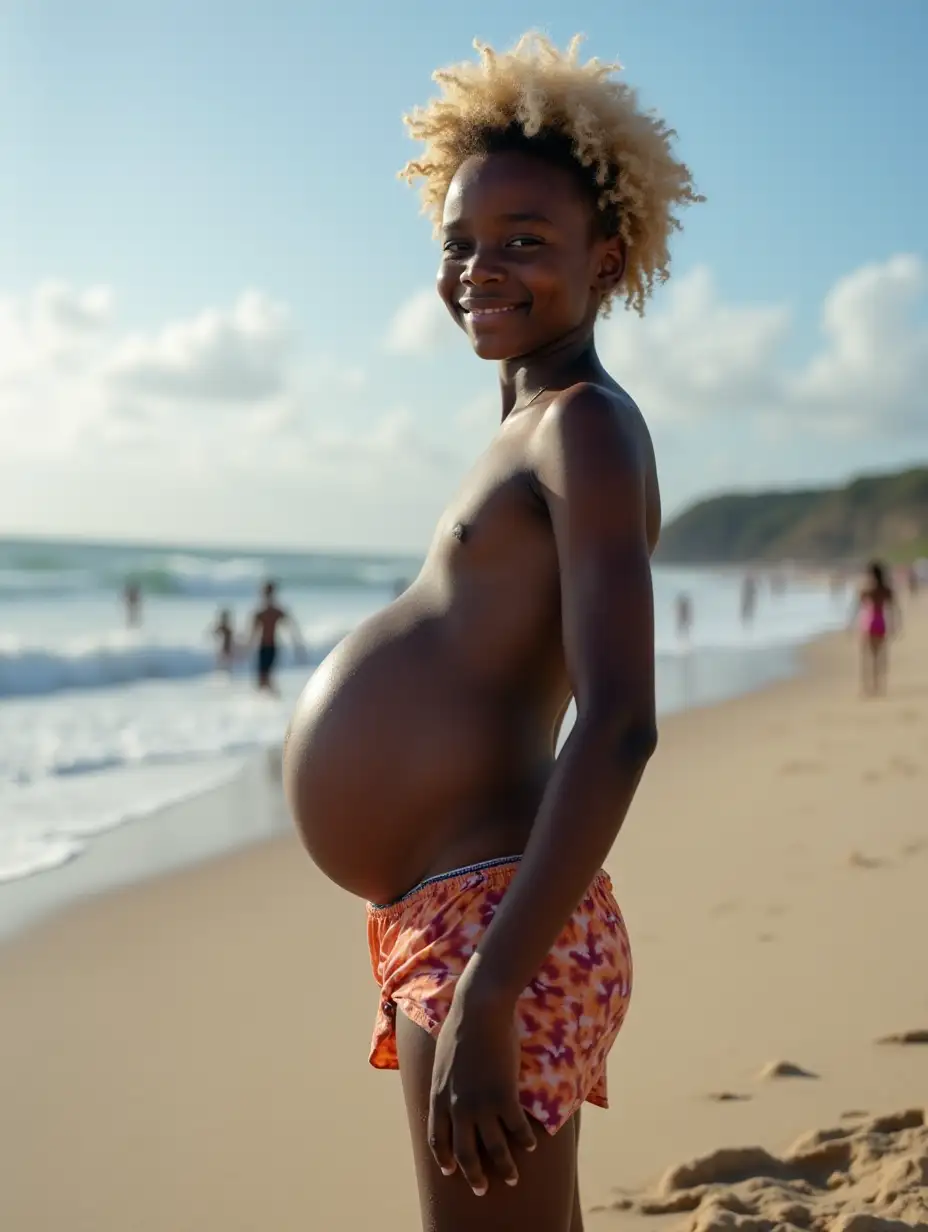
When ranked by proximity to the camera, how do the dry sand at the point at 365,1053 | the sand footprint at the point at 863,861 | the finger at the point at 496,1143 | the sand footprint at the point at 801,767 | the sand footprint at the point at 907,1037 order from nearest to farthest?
the finger at the point at 496,1143
the dry sand at the point at 365,1053
the sand footprint at the point at 907,1037
the sand footprint at the point at 863,861
the sand footprint at the point at 801,767

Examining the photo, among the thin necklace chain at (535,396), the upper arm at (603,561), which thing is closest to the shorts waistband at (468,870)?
the upper arm at (603,561)

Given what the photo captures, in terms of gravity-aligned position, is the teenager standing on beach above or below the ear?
below

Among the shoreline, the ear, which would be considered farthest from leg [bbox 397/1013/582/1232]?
Answer: the shoreline

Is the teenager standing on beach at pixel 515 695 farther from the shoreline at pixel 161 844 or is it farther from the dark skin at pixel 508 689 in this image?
the shoreline at pixel 161 844

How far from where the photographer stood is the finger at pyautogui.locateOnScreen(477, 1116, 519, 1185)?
1.55 meters

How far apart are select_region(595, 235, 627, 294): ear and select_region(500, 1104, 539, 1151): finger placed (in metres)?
1.19

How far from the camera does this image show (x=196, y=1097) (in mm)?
3982

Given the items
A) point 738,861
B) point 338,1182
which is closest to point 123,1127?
point 338,1182

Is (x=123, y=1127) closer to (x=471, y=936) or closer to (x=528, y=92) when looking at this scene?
(x=471, y=936)

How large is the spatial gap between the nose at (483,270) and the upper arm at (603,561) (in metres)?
0.29

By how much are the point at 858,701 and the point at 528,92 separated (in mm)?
15663

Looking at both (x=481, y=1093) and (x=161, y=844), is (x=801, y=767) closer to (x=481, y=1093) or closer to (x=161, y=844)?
(x=161, y=844)

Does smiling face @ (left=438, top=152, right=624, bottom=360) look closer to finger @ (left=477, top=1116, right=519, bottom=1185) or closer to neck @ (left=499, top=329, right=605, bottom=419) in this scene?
neck @ (left=499, top=329, right=605, bottom=419)

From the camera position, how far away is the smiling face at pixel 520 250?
6.15 ft
